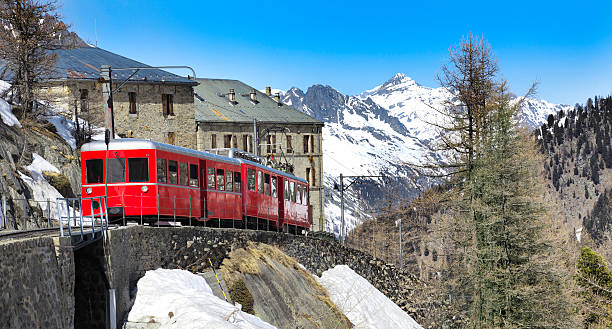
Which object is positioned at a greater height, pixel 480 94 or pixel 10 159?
pixel 480 94

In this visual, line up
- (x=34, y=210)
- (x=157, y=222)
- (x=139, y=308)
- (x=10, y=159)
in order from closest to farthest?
1. (x=139, y=308)
2. (x=157, y=222)
3. (x=34, y=210)
4. (x=10, y=159)

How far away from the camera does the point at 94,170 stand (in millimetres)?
21953

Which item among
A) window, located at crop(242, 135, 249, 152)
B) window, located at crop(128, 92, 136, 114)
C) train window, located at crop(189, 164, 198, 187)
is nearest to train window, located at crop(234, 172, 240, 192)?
train window, located at crop(189, 164, 198, 187)

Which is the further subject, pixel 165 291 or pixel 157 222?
pixel 157 222

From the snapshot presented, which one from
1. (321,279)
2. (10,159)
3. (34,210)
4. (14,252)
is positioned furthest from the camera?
(321,279)

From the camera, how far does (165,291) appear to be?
60.5ft

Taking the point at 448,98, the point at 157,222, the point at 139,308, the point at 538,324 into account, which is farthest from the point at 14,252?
the point at 448,98

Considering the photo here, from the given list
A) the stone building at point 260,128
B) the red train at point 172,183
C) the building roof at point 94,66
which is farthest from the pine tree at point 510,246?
the stone building at point 260,128

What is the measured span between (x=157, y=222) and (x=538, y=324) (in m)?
14.4

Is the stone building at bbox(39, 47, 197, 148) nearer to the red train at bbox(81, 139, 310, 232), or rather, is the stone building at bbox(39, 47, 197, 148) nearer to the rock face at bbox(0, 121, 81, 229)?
the rock face at bbox(0, 121, 81, 229)

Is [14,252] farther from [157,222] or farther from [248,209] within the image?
[248,209]

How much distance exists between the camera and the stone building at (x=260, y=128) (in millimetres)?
66812

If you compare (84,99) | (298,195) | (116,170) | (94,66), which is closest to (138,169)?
(116,170)

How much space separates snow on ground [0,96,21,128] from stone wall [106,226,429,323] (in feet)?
37.7
